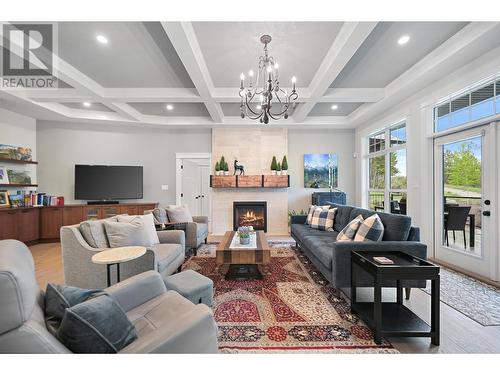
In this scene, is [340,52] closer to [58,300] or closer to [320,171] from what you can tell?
[58,300]

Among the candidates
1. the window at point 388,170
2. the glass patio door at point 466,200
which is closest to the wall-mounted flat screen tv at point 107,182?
the window at point 388,170

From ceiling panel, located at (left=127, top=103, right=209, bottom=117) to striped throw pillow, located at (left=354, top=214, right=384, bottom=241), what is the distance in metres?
3.90

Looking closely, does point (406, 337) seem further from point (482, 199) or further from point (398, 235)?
point (482, 199)

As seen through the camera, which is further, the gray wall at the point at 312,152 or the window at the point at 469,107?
the gray wall at the point at 312,152

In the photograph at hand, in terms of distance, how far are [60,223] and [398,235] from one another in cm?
622

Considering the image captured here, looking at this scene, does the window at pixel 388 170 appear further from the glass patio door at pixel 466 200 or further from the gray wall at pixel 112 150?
the gray wall at pixel 112 150

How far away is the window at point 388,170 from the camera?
14.0 ft

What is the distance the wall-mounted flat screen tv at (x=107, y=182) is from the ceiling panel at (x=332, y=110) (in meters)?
4.54

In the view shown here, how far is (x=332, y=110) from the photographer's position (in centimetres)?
497

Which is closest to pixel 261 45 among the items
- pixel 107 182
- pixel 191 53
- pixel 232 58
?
pixel 232 58

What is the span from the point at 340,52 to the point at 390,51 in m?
0.85

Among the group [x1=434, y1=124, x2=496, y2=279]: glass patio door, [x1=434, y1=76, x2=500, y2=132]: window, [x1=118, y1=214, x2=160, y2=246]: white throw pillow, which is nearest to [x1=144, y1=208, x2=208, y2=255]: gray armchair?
[x1=118, y1=214, x2=160, y2=246]: white throw pillow

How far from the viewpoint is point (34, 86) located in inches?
142
